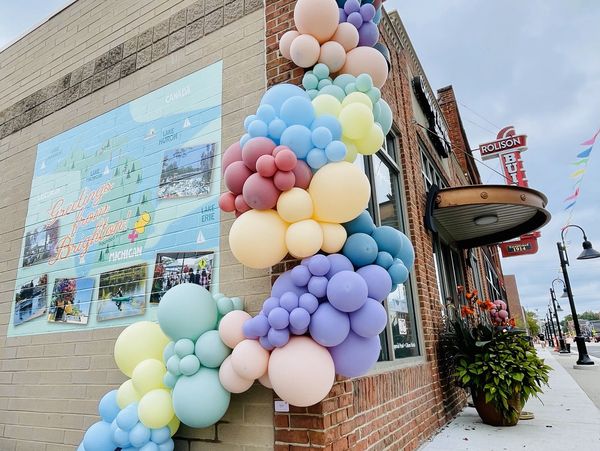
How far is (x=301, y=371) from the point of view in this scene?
2.05 metres

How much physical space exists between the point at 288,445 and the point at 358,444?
624 millimetres

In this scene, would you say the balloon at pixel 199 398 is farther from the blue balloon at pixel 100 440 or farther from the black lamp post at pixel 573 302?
the black lamp post at pixel 573 302

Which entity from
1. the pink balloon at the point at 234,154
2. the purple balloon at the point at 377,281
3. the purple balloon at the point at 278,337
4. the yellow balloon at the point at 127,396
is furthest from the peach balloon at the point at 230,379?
the pink balloon at the point at 234,154

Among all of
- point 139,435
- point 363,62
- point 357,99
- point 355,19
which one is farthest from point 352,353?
point 355,19

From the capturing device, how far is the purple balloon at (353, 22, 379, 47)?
2.90m

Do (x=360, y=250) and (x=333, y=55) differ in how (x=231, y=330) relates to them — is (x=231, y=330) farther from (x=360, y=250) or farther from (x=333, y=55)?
(x=333, y=55)

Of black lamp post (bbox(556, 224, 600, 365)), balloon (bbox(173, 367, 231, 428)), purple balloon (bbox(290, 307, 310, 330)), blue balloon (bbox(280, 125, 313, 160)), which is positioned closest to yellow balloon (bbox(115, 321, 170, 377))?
balloon (bbox(173, 367, 231, 428))

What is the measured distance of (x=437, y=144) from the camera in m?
7.84

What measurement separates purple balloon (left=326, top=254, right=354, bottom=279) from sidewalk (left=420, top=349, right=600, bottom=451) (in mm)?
2720

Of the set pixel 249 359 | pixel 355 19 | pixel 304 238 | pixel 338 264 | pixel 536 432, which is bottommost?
pixel 536 432

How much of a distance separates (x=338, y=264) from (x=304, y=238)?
0.82 ft

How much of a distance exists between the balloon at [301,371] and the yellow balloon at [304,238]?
0.48m

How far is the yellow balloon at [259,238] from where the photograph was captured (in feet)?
7.21

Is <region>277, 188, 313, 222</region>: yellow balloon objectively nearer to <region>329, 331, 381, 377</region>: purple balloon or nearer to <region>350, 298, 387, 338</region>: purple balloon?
<region>350, 298, 387, 338</region>: purple balloon
